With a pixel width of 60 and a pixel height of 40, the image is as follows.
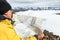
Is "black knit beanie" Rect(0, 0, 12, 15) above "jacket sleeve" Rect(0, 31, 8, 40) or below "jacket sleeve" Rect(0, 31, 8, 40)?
above

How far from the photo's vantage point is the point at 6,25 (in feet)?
5.01

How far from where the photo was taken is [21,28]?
1.77m

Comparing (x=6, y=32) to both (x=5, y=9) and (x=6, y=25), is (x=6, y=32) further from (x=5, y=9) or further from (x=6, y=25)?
(x=5, y=9)

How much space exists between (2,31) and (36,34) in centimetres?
35

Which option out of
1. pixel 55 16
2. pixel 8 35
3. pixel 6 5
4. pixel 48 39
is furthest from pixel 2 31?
pixel 55 16

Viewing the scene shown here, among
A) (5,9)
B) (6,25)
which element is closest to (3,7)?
(5,9)

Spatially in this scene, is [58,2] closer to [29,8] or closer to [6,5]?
[29,8]

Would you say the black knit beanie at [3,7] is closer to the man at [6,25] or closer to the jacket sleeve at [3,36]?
the man at [6,25]

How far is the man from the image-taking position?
1476mm

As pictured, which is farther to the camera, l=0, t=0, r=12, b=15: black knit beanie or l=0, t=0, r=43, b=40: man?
l=0, t=0, r=12, b=15: black knit beanie

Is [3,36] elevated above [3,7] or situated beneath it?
situated beneath

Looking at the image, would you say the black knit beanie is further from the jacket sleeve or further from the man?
the jacket sleeve

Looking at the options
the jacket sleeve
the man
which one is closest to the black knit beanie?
the man

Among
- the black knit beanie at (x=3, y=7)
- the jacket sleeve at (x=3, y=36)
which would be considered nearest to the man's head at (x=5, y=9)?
the black knit beanie at (x=3, y=7)
